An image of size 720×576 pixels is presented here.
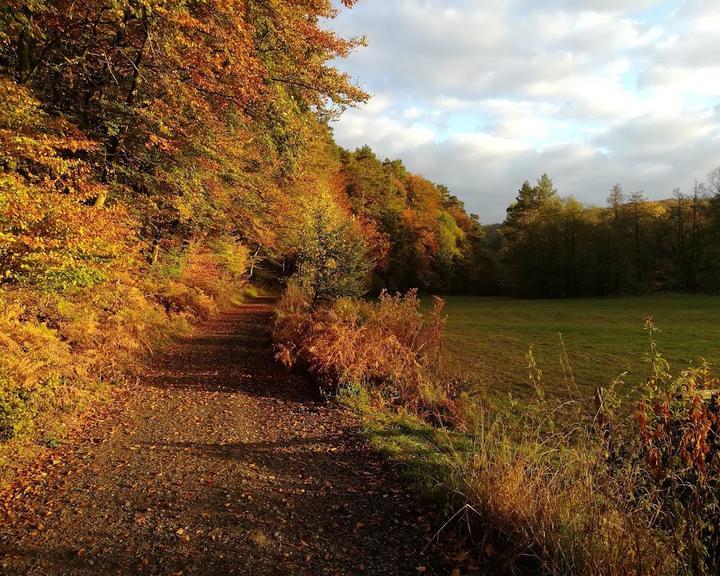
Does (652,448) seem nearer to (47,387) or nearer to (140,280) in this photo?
(47,387)

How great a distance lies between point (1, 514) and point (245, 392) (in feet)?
13.7

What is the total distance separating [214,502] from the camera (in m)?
4.09

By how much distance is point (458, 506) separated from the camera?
393 centimetres

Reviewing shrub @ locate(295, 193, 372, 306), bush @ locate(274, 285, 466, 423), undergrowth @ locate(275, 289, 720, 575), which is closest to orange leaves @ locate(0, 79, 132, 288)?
bush @ locate(274, 285, 466, 423)

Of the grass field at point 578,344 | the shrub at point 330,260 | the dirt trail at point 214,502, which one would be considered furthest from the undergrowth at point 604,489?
the shrub at point 330,260

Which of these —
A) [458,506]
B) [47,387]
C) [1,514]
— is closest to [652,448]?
[458,506]

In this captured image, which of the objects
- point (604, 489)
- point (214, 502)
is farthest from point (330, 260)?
point (604, 489)

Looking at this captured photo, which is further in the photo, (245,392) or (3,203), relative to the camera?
(245,392)

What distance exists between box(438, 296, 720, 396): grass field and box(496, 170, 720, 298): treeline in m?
21.7

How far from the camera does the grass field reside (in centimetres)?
1290

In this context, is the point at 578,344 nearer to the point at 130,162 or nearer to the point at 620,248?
the point at 130,162

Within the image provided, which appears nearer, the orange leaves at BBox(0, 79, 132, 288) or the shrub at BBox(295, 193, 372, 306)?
the orange leaves at BBox(0, 79, 132, 288)

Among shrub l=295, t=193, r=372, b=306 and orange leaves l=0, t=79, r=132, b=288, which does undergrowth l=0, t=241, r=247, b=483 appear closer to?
orange leaves l=0, t=79, r=132, b=288

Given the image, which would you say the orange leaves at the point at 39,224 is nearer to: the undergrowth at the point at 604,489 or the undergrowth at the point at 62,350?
the undergrowth at the point at 62,350
